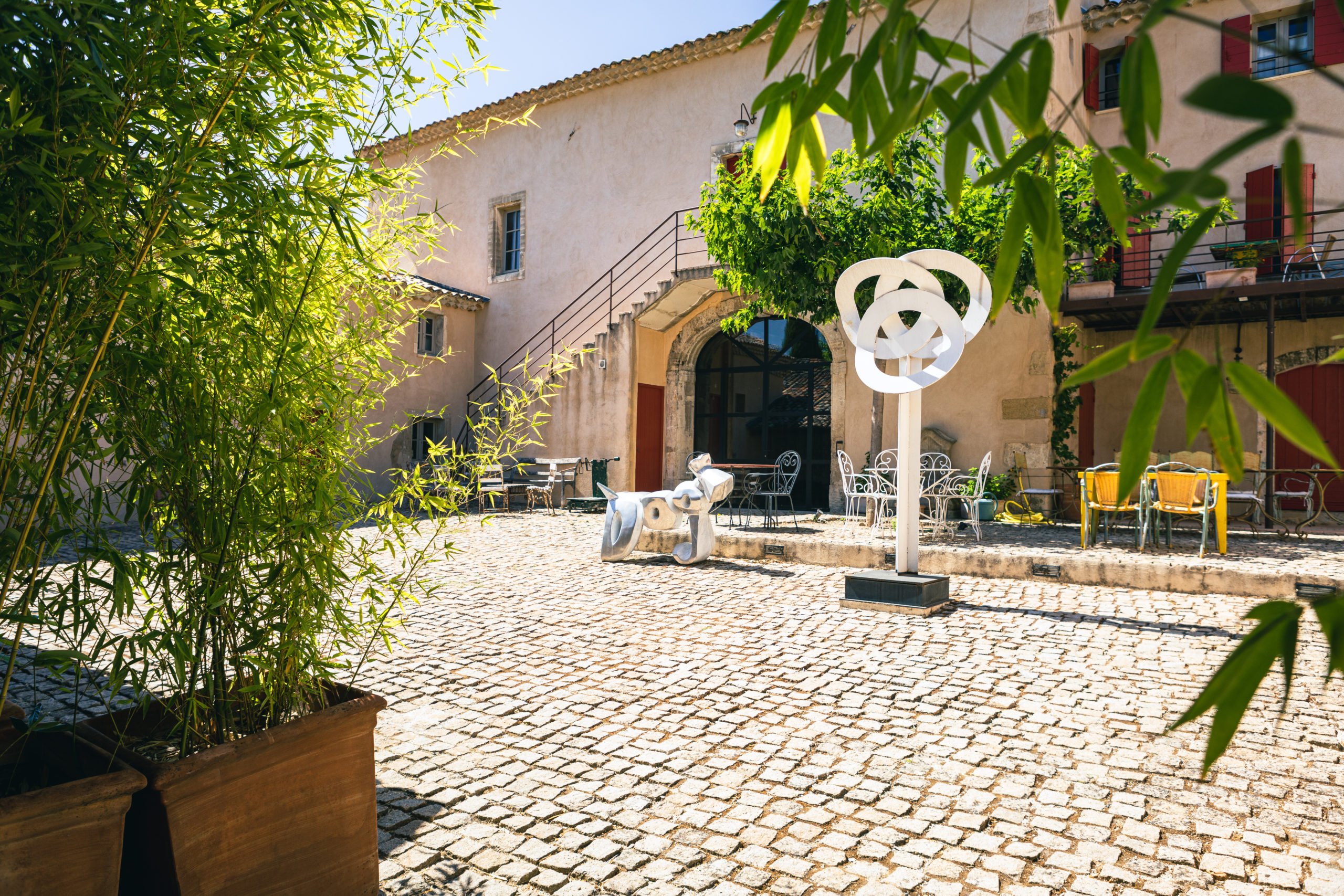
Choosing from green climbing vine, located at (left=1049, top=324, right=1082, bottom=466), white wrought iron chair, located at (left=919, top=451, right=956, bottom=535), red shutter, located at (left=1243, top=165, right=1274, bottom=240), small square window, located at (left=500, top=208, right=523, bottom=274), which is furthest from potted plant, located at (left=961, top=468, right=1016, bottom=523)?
small square window, located at (left=500, top=208, right=523, bottom=274)

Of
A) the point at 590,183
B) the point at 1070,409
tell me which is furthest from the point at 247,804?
Answer: the point at 590,183

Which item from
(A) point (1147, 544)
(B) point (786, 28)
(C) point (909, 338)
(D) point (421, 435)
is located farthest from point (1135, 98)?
(D) point (421, 435)

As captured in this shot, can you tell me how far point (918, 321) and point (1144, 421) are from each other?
546 centimetres

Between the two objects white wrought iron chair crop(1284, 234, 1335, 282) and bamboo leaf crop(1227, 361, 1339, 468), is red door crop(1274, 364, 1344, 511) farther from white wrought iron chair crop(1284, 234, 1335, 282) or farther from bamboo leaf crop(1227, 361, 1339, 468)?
bamboo leaf crop(1227, 361, 1339, 468)

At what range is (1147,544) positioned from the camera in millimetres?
8641

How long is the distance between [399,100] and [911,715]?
9.55ft

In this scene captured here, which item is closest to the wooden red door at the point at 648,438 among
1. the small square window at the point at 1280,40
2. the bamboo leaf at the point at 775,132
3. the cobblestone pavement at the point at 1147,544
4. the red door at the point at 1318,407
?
the cobblestone pavement at the point at 1147,544

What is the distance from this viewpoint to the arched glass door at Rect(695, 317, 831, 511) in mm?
14367

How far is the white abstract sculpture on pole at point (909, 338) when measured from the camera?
18.6 ft

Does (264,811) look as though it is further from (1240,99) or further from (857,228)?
(857,228)

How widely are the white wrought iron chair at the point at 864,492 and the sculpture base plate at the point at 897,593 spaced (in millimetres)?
2410

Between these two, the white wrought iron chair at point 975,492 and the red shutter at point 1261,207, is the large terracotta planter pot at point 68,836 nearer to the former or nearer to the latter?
the white wrought iron chair at point 975,492

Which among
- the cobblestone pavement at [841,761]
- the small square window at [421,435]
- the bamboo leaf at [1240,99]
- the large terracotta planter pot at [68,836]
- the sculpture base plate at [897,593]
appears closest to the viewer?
the bamboo leaf at [1240,99]

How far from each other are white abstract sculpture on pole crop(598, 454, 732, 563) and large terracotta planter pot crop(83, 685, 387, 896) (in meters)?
5.50
